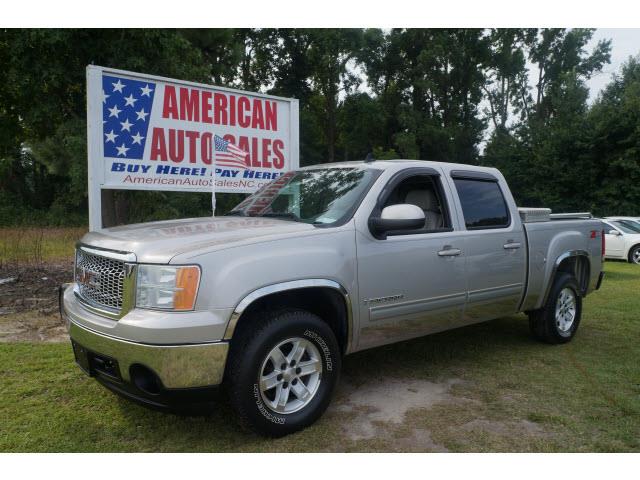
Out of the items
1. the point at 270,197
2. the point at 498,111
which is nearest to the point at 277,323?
the point at 270,197

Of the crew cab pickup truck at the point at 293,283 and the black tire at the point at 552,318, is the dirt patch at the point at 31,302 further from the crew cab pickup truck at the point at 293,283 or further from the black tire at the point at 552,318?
the black tire at the point at 552,318

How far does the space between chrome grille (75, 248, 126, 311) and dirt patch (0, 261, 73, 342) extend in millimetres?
2549

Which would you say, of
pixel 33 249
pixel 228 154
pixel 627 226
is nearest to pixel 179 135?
pixel 228 154

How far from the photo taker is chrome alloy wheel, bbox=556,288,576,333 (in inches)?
228

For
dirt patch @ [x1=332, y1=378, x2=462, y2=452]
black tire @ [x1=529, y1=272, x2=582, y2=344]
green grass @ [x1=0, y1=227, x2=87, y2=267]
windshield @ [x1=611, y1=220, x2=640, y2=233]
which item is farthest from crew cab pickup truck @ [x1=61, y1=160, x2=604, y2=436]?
windshield @ [x1=611, y1=220, x2=640, y2=233]

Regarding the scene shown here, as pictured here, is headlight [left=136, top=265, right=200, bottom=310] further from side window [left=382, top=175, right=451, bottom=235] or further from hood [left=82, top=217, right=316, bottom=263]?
side window [left=382, top=175, right=451, bottom=235]

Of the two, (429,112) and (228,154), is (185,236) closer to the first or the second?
(228,154)

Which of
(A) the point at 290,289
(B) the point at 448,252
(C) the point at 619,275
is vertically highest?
(B) the point at 448,252

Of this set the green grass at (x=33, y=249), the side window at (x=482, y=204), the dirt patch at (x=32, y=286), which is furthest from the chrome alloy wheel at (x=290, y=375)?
the green grass at (x=33, y=249)

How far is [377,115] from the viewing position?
3678 centimetres

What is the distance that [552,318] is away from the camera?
5.70 m

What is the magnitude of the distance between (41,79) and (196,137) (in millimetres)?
4366

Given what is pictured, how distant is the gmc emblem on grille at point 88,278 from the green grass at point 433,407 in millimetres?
983

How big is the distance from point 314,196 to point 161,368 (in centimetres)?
196
